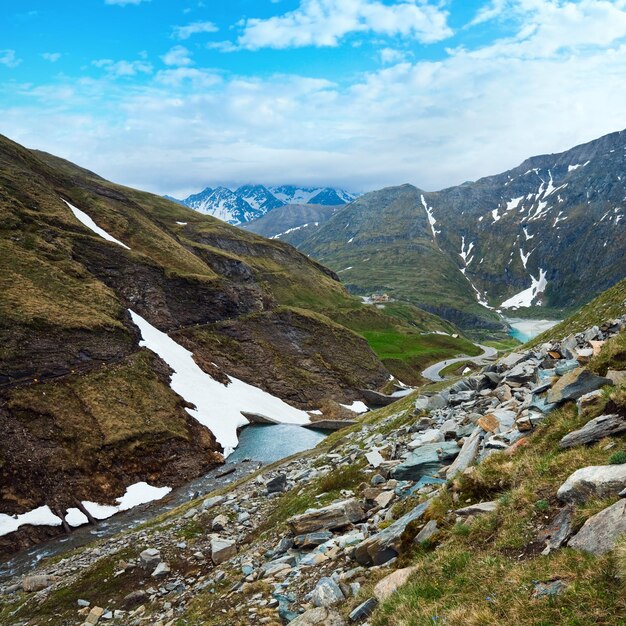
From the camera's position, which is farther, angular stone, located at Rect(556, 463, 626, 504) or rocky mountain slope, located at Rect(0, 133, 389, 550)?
rocky mountain slope, located at Rect(0, 133, 389, 550)

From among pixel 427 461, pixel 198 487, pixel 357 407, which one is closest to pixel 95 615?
pixel 427 461

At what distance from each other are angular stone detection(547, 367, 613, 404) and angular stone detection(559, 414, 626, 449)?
2307mm

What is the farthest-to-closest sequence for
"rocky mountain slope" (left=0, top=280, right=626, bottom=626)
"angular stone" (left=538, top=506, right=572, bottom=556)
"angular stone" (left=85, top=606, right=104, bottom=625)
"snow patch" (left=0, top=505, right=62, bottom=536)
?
"snow patch" (left=0, top=505, right=62, bottom=536)
"angular stone" (left=85, top=606, right=104, bottom=625)
"angular stone" (left=538, top=506, right=572, bottom=556)
"rocky mountain slope" (left=0, top=280, right=626, bottom=626)

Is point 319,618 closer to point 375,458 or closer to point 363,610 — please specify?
point 363,610

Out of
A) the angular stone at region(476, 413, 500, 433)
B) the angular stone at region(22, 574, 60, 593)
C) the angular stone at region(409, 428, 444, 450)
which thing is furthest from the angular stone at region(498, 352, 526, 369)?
the angular stone at region(22, 574, 60, 593)

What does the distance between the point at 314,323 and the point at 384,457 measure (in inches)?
3770

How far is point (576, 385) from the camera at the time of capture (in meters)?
12.9

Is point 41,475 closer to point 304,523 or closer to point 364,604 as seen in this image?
point 304,523

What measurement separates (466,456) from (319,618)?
686 centimetres

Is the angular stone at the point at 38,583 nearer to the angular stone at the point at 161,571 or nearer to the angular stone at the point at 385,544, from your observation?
the angular stone at the point at 161,571

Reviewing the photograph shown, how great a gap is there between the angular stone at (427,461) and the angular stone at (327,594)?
5.87m

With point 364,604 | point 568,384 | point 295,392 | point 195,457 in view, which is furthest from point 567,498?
point 295,392

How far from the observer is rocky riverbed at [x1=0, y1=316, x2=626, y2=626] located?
32.3ft

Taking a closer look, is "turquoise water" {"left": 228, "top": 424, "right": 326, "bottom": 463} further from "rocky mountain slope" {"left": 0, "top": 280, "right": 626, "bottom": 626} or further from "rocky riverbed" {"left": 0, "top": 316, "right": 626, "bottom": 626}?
"rocky mountain slope" {"left": 0, "top": 280, "right": 626, "bottom": 626}
